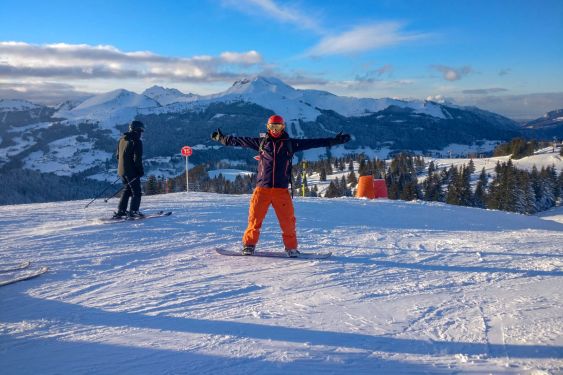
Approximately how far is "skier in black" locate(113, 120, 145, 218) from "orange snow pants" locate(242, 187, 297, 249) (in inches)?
162

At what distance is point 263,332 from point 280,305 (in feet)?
2.31

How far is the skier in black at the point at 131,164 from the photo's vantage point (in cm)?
980

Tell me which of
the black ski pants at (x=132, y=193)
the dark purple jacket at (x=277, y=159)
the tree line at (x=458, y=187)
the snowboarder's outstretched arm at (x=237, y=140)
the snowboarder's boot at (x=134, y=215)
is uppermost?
the snowboarder's outstretched arm at (x=237, y=140)

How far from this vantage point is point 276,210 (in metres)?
6.87

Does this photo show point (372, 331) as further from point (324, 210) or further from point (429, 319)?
point (324, 210)

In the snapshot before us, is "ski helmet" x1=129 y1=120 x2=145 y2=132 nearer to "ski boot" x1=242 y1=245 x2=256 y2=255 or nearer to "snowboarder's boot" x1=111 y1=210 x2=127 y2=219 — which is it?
"snowboarder's boot" x1=111 y1=210 x2=127 y2=219

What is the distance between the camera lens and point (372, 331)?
160 inches

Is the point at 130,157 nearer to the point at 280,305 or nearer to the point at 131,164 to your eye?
the point at 131,164

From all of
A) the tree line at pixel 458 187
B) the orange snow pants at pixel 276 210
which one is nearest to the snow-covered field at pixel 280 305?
the orange snow pants at pixel 276 210

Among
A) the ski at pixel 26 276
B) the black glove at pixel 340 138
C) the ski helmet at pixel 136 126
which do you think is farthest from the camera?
the ski helmet at pixel 136 126

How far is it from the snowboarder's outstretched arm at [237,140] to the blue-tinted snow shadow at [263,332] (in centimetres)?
354

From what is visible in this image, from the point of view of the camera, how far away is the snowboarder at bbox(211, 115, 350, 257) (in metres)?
6.81

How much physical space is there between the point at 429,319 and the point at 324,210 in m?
7.98

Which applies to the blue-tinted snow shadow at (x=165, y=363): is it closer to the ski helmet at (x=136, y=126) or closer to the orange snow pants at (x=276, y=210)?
the orange snow pants at (x=276, y=210)
